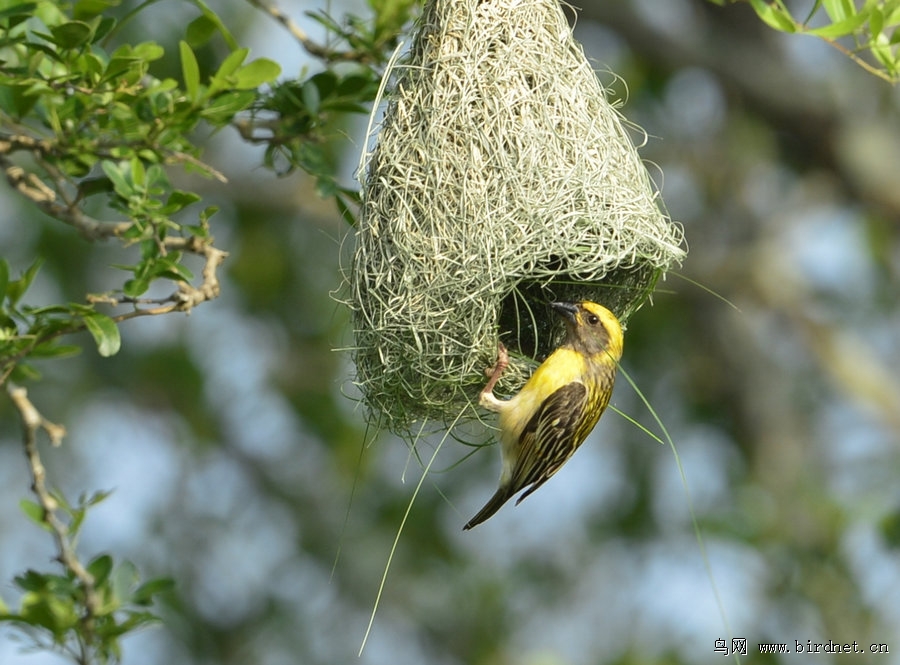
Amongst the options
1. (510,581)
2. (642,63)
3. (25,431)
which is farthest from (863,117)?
(25,431)

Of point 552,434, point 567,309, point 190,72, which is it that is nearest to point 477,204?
point 567,309

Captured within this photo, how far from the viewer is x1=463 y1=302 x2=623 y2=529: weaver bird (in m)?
2.98

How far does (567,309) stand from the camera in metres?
3.01

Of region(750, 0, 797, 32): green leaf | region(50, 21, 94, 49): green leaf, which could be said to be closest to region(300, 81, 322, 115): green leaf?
region(50, 21, 94, 49): green leaf

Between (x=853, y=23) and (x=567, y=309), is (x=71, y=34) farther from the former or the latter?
(x=853, y=23)

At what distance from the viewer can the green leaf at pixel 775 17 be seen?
280cm

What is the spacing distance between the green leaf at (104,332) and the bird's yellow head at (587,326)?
1144mm

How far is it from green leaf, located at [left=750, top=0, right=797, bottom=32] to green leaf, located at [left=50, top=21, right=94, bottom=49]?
1.62m

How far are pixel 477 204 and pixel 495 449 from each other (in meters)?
4.82

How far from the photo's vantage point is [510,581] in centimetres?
855

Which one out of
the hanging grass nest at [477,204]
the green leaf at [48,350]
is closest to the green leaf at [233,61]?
the hanging grass nest at [477,204]

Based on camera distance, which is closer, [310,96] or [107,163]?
[107,163]

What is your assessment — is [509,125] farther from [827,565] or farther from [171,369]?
[171,369]

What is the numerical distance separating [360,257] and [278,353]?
18.7ft
